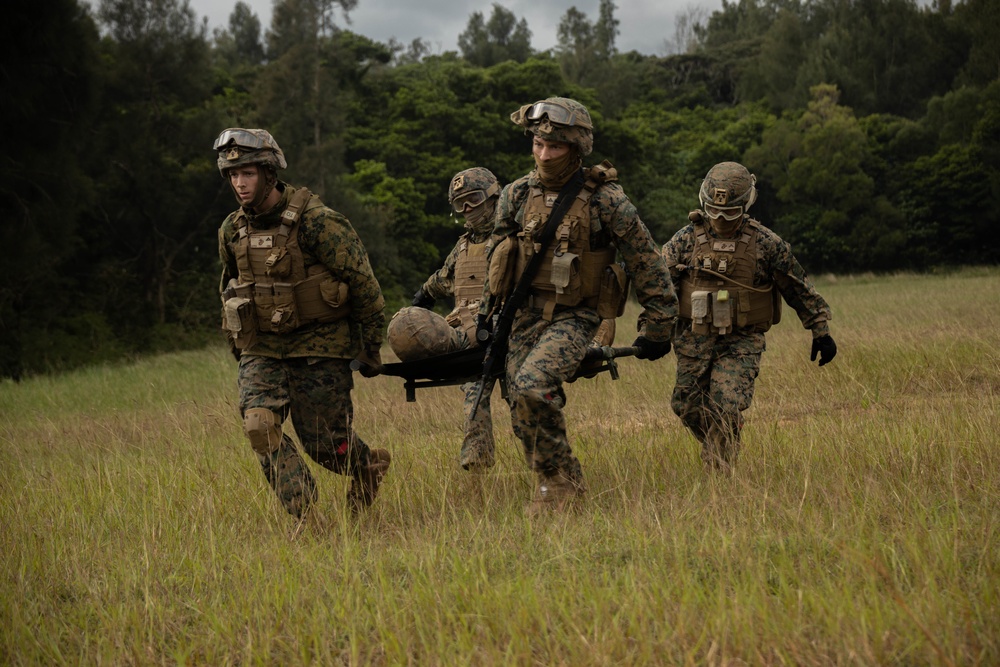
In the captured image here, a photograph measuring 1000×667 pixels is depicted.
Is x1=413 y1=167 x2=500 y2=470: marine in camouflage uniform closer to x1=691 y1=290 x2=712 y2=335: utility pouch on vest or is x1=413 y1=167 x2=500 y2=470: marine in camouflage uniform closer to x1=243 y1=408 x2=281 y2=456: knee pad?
x1=691 y1=290 x2=712 y2=335: utility pouch on vest

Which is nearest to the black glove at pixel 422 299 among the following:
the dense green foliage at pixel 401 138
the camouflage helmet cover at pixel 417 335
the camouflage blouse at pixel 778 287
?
the camouflage helmet cover at pixel 417 335

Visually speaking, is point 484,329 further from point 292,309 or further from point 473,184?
point 473,184

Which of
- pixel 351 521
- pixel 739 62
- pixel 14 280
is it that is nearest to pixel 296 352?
pixel 351 521

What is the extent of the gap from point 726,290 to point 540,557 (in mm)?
2612

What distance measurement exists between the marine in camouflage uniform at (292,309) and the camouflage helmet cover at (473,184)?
5.77 ft

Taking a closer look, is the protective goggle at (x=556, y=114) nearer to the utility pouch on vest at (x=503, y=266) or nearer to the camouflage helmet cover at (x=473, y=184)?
the utility pouch on vest at (x=503, y=266)

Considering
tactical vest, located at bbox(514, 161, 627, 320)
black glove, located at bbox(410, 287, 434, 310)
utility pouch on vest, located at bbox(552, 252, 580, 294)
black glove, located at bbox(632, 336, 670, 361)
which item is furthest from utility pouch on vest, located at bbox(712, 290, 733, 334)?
black glove, located at bbox(410, 287, 434, 310)

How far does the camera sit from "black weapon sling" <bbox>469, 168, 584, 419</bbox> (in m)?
5.48

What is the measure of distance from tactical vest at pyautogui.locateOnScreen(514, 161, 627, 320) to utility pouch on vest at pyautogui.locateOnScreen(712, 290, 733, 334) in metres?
1.01

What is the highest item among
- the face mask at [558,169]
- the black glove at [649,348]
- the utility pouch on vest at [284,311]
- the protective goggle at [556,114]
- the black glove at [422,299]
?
the protective goggle at [556,114]

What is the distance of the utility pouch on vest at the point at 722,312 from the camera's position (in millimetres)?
6352

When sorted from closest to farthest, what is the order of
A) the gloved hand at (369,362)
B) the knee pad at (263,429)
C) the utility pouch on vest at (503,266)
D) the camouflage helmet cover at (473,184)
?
1. the knee pad at (263,429)
2. the gloved hand at (369,362)
3. the utility pouch on vest at (503,266)
4. the camouflage helmet cover at (473,184)

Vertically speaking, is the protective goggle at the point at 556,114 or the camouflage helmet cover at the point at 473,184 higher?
the protective goggle at the point at 556,114

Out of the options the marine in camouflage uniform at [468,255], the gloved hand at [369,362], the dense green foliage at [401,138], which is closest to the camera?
the gloved hand at [369,362]
